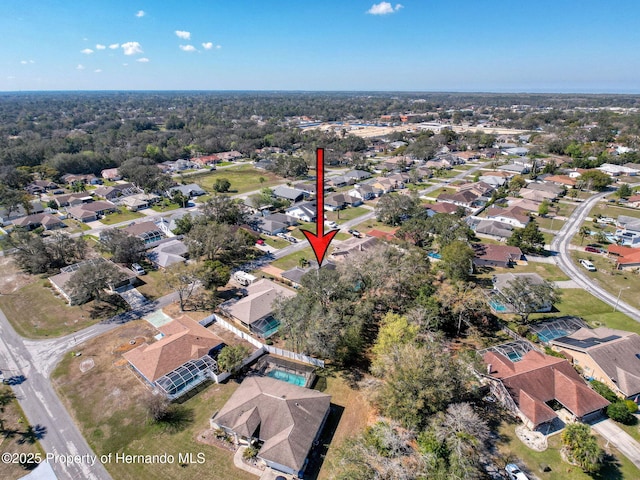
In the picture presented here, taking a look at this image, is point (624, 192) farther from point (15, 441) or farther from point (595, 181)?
point (15, 441)

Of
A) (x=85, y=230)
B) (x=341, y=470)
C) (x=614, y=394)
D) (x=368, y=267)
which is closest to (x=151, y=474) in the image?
(x=341, y=470)

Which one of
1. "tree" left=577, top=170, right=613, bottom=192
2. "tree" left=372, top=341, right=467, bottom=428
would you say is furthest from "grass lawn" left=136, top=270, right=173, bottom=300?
"tree" left=577, top=170, right=613, bottom=192

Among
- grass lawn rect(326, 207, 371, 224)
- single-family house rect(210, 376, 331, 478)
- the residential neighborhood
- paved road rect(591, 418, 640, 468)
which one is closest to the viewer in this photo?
single-family house rect(210, 376, 331, 478)

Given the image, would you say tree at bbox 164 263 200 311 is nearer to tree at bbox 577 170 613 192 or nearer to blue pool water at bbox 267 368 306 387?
blue pool water at bbox 267 368 306 387

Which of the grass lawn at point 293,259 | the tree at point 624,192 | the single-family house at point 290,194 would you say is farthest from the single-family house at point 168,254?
the tree at point 624,192

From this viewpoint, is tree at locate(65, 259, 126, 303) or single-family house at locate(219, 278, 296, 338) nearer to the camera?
single-family house at locate(219, 278, 296, 338)
